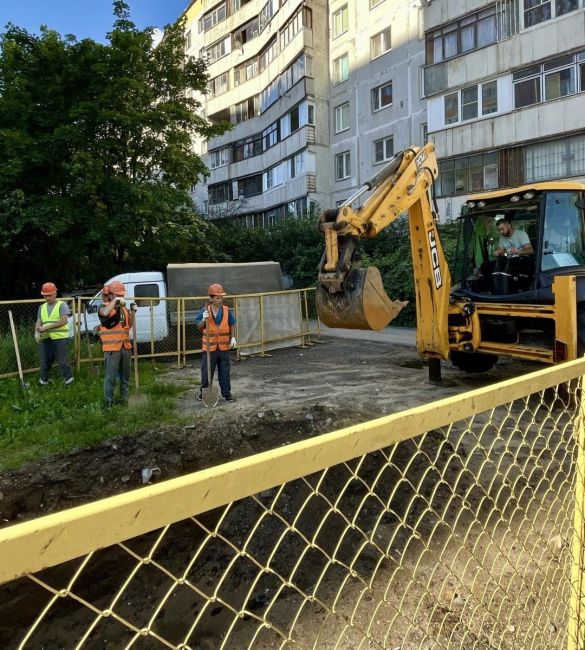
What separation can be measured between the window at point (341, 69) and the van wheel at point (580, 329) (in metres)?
21.0

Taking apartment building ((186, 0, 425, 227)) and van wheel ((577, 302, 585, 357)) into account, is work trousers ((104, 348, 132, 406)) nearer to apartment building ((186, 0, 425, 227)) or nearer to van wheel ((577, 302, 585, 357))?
van wheel ((577, 302, 585, 357))

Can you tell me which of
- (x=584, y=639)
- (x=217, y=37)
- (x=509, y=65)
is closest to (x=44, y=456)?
(x=584, y=639)

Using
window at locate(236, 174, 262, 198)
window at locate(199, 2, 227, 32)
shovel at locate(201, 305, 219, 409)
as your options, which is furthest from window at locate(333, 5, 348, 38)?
shovel at locate(201, 305, 219, 409)

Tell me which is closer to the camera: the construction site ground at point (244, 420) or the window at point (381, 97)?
the construction site ground at point (244, 420)

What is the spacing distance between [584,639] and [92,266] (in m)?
18.2

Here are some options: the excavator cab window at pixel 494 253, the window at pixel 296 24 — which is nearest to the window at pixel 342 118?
the window at pixel 296 24

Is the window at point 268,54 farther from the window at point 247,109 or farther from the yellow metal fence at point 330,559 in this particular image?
the yellow metal fence at point 330,559

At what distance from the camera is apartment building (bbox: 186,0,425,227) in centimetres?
Answer: 2191

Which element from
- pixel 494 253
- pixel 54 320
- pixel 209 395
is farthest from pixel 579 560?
pixel 54 320

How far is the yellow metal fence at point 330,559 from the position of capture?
1057mm

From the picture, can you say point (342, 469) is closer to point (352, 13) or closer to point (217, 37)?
point (352, 13)

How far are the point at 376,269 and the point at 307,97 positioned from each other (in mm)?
21176

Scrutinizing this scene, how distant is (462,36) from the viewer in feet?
60.1

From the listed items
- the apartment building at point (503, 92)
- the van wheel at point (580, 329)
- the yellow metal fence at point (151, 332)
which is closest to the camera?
the van wheel at point (580, 329)
